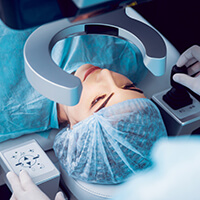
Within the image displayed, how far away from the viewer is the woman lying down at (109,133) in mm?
962

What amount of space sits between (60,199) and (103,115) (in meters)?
0.26

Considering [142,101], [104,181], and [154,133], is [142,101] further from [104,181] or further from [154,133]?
[104,181]

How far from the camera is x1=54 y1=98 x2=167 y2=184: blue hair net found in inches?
37.8

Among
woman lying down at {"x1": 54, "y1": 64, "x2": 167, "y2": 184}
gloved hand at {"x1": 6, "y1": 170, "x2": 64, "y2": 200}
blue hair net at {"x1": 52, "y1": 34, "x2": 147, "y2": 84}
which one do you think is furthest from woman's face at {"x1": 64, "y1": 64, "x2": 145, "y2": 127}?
gloved hand at {"x1": 6, "y1": 170, "x2": 64, "y2": 200}

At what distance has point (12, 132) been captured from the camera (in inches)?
45.3

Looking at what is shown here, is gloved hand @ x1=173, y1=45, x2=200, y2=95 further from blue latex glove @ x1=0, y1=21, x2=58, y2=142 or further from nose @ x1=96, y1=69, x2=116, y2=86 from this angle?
blue latex glove @ x1=0, y1=21, x2=58, y2=142

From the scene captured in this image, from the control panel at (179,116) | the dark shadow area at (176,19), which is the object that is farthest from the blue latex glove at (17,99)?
the dark shadow area at (176,19)

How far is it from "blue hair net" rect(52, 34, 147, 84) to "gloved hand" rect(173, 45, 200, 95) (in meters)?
0.19

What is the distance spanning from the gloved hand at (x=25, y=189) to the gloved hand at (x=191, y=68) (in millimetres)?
507

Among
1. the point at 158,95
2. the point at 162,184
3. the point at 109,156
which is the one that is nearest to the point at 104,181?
the point at 109,156

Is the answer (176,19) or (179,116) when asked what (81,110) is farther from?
(176,19)

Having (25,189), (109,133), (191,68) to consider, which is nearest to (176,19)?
(191,68)

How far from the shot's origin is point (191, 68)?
3.82 feet

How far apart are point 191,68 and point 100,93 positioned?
1.18ft
